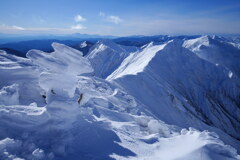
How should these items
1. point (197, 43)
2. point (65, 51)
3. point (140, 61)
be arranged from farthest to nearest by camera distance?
point (197, 43)
point (140, 61)
point (65, 51)

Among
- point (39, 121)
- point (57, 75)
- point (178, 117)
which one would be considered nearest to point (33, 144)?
point (39, 121)

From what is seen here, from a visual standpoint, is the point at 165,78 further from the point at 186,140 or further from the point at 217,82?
the point at 186,140

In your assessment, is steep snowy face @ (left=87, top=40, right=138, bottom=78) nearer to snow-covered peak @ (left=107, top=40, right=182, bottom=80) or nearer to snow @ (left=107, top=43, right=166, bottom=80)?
snow-covered peak @ (left=107, top=40, right=182, bottom=80)

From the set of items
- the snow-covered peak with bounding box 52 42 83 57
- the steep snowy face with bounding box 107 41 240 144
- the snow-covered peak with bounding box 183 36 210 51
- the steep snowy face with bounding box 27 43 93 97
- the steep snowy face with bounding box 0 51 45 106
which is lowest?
the steep snowy face with bounding box 107 41 240 144

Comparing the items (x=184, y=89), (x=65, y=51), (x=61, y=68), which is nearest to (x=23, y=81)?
(x=65, y=51)

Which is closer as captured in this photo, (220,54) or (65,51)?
(65,51)

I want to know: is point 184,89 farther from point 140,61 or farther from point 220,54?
point 220,54

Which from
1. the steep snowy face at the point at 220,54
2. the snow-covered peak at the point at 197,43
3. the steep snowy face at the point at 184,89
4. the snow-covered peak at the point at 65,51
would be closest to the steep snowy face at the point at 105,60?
the steep snowy face at the point at 184,89

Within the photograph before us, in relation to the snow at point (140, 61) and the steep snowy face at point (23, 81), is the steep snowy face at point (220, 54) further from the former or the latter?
the steep snowy face at point (23, 81)

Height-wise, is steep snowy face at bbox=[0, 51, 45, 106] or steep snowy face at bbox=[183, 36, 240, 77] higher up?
steep snowy face at bbox=[0, 51, 45, 106]

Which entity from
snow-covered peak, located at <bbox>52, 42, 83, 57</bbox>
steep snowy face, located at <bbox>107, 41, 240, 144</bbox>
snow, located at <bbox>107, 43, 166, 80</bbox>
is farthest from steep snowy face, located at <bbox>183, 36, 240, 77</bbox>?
snow-covered peak, located at <bbox>52, 42, 83, 57</bbox>

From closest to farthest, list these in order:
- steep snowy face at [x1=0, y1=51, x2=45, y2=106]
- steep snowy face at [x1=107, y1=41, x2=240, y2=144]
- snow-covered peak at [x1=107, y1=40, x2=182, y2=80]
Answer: steep snowy face at [x1=0, y1=51, x2=45, y2=106], steep snowy face at [x1=107, y1=41, x2=240, y2=144], snow-covered peak at [x1=107, y1=40, x2=182, y2=80]
